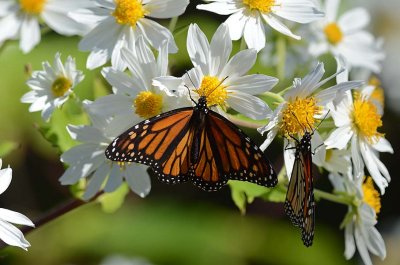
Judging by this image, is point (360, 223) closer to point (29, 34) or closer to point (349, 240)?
point (349, 240)

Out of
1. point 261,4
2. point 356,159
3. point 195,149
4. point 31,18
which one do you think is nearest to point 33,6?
point 31,18

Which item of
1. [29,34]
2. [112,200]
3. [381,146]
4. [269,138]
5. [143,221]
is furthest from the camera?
[143,221]

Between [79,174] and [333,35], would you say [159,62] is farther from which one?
[333,35]

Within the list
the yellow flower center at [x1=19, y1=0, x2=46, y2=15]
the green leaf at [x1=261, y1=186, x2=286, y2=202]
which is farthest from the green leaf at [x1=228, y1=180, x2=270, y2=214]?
the yellow flower center at [x1=19, y1=0, x2=46, y2=15]

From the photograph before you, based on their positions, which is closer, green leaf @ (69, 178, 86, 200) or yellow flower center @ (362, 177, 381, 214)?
green leaf @ (69, 178, 86, 200)

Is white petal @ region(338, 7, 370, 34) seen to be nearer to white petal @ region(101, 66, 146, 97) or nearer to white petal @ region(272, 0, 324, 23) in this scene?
white petal @ region(272, 0, 324, 23)

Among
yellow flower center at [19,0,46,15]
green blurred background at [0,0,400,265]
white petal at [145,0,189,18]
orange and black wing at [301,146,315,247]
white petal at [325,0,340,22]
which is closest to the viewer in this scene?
orange and black wing at [301,146,315,247]
